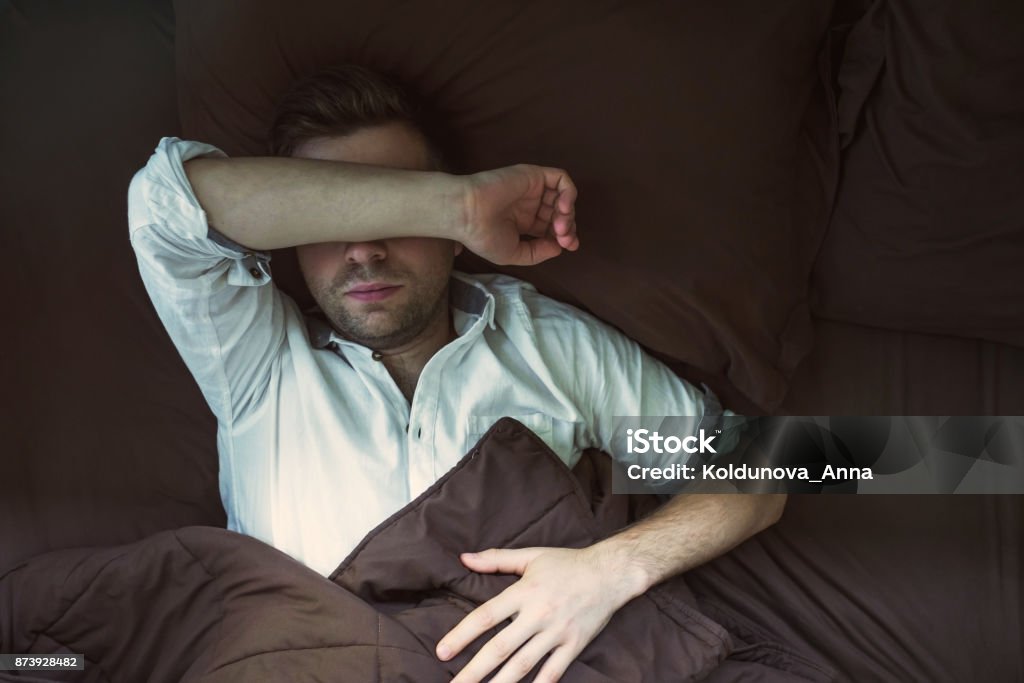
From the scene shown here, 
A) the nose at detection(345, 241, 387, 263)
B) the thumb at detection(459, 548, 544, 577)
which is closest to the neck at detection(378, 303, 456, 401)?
the nose at detection(345, 241, 387, 263)

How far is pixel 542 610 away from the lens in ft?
3.02

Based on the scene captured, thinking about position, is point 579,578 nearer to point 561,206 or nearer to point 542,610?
point 542,610

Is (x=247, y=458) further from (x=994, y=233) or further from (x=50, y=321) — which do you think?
(x=994, y=233)

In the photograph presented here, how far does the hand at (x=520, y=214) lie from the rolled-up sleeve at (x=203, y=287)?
0.79 ft

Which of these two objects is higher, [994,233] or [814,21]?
[814,21]

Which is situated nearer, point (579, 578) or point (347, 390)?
point (579, 578)

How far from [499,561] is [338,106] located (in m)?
0.55

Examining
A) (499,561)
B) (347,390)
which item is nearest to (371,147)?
(347,390)

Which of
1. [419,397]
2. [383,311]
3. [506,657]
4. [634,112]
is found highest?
[634,112]

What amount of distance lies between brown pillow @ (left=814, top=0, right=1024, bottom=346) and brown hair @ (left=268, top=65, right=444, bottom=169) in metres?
0.56

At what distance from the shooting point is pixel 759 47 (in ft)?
3.37

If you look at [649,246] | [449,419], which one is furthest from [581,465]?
[649,246]

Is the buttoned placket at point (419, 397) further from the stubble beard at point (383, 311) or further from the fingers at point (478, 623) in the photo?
the fingers at point (478, 623)

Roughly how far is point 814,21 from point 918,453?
56 centimetres
